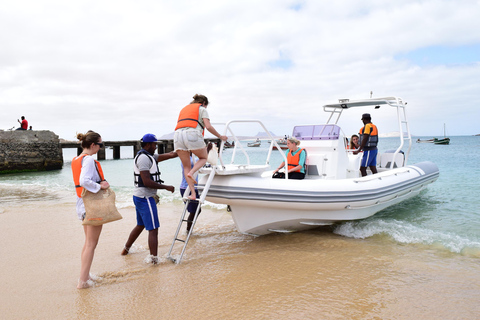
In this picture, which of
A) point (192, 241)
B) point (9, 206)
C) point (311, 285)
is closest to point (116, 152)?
point (9, 206)

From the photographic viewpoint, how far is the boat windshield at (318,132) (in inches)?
262

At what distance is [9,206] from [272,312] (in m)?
8.35

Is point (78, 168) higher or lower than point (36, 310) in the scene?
higher

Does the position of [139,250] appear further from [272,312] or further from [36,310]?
[272,312]

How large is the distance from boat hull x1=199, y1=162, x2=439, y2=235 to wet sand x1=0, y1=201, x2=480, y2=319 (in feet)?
0.97

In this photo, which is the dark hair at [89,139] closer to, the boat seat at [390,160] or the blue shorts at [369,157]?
the blue shorts at [369,157]

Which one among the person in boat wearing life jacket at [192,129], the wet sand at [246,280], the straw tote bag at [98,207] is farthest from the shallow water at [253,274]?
the person in boat wearing life jacket at [192,129]

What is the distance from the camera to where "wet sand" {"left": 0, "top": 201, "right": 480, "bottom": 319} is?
3.28 metres

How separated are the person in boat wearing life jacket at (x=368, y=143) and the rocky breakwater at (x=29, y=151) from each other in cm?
1931

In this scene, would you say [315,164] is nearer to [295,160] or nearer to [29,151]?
[295,160]

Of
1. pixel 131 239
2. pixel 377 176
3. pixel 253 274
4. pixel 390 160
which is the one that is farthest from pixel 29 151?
pixel 253 274

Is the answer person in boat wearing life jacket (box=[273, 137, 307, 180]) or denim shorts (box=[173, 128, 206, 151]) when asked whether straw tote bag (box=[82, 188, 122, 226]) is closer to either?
denim shorts (box=[173, 128, 206, 151])

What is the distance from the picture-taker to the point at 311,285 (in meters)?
3.81

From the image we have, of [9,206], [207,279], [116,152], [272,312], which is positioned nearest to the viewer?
[272,312]
